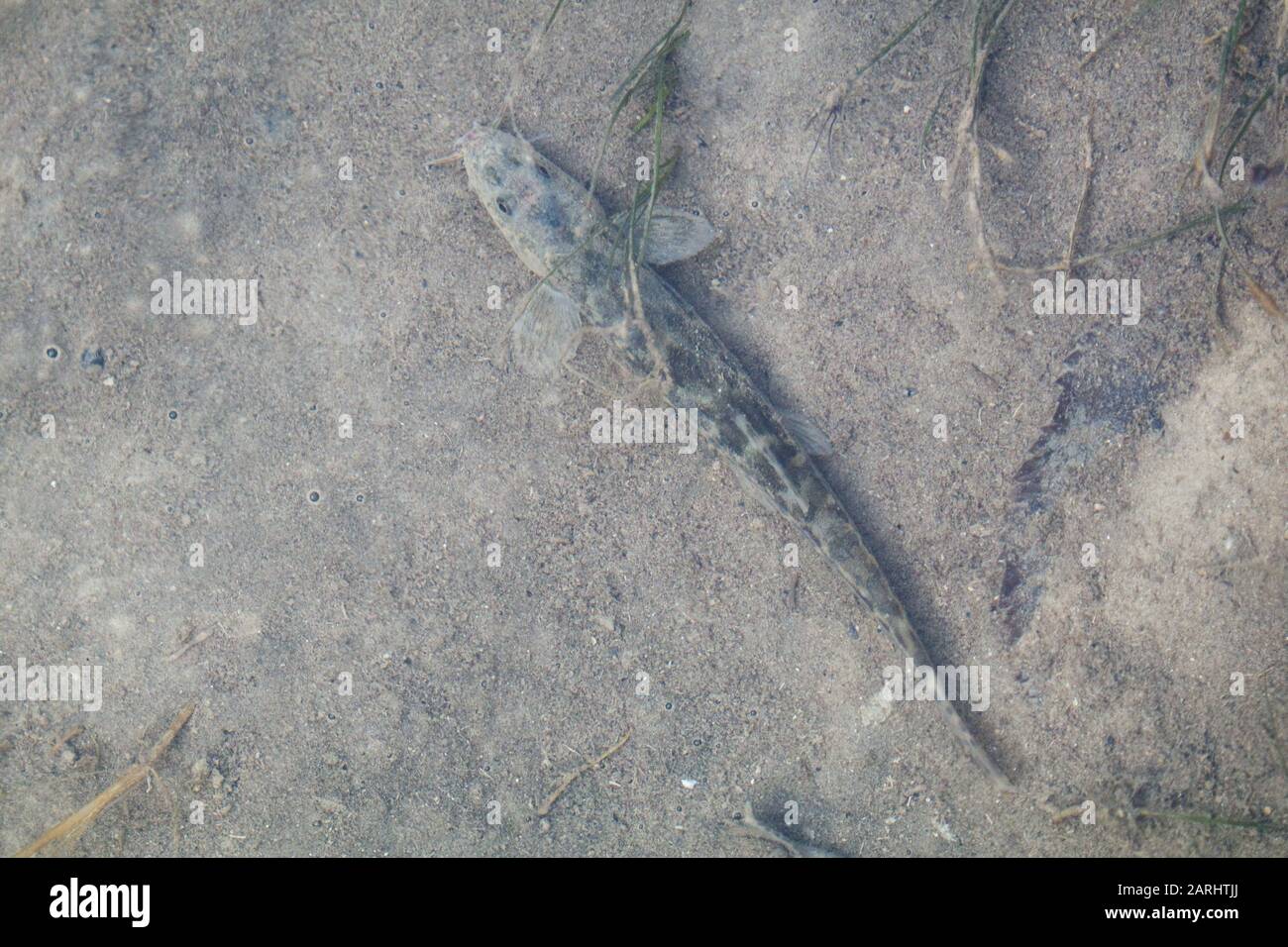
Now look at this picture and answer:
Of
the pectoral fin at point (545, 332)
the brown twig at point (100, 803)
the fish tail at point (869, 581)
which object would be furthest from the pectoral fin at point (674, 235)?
the brown twig at point (100, 803)

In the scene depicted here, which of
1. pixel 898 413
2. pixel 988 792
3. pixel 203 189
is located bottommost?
pixel 988 792

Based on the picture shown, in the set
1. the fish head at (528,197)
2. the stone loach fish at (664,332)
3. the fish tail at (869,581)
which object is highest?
the fish head at (528,197)

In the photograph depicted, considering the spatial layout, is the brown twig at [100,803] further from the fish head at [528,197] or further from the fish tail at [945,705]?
the fish tail at [945,705]

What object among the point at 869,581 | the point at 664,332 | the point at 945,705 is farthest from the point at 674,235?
the point at 945,705

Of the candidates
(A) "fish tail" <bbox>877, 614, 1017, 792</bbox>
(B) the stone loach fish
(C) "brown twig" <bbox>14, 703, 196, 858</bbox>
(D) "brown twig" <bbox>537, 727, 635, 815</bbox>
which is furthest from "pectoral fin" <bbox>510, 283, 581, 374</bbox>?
(C) "brown twig" <bbox>14, 703, 196, 858</bbox>
